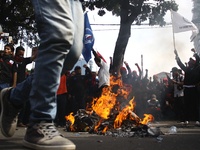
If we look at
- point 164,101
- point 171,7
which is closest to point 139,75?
point 164,101

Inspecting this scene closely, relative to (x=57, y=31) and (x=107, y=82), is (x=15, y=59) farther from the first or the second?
(x=57, y=31)

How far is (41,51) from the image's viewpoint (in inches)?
79.8

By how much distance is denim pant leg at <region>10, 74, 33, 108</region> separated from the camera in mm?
2346

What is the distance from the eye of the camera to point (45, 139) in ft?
6.13

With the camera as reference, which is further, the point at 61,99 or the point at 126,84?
the point at 126,84

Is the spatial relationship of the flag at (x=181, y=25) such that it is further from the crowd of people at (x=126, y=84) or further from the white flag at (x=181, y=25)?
the crowd of people at (x=126, y=84)

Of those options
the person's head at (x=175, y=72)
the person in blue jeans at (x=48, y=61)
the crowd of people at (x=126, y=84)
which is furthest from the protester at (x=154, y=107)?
the person in blue jeans at (x=48, y=61)

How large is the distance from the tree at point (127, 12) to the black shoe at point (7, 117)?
34.9 ft

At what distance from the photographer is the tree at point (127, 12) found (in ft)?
45.5

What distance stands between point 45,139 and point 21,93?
24.1 inches

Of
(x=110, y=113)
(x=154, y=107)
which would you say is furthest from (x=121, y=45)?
(x=110, y=113)

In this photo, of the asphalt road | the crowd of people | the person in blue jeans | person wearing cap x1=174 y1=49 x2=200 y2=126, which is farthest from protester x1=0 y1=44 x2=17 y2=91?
person wearing cap x1=174 y1=49 x2=200 y2=126

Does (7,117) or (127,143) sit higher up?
(7,117)

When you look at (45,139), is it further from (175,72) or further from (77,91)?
(175,72)
